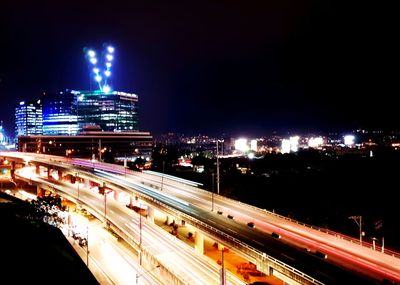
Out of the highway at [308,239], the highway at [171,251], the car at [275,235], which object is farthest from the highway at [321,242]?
the highway at [171,251]

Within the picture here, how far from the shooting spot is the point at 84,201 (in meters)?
71.1

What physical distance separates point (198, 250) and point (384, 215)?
46.3 meters

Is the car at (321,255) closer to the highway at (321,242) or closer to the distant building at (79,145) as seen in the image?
the highway at (321,242)

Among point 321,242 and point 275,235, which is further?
point 275,235

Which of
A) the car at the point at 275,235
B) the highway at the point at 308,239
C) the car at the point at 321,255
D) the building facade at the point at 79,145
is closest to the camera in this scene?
the highway at the point at 308,239

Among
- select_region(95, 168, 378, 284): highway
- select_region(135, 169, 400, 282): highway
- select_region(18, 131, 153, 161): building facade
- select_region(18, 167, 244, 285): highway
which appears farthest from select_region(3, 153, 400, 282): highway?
select_region(18, 131, 153, 161): building facade

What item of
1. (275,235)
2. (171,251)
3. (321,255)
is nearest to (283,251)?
(321,255)

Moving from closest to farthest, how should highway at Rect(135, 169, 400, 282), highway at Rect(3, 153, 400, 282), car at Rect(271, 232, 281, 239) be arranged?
1. highway at Rect(135, 169, 400, 282)
2. highway at Rect(3, 153, 400, 282)
3. car at Rect(271, 232, 281, 239)

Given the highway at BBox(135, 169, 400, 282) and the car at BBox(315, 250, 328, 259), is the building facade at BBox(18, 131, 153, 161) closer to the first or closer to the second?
the highway at BBox(135, 169, 400, 282)

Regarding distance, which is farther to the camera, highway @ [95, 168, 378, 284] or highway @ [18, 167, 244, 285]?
highway @ [18, 167, 244, 285]

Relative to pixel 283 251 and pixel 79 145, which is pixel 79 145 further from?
pixel 283 251

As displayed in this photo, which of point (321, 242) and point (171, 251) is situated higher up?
point (321, 242)

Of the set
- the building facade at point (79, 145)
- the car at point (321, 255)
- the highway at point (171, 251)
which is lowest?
the highway at point (171, 251)

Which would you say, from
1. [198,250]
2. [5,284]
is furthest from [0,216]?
[198,250]
